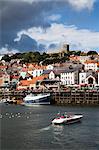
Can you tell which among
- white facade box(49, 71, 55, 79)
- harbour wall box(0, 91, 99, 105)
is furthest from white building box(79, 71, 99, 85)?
harbour wall box(0, 91, 99, 105)

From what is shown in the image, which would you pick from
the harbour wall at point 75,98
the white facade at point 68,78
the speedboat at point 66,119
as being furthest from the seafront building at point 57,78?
the speedboat at point 66,119

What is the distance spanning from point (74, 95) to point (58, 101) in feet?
8.66

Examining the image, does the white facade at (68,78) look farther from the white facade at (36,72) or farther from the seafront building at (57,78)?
the white facade at (36,72)

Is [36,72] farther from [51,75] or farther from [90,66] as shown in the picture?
[90,66]

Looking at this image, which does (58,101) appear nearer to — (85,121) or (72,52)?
(85,121)

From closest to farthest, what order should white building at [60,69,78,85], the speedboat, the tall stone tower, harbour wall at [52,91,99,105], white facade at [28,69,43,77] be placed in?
the speedboat
harbour wall at [52,91,99,105]
white building at [60,69,78,85]
white facade at [28,69,43,77]
the tall stone tower

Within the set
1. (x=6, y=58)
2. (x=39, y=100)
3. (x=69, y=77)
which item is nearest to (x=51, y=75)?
(x=69, y=77)

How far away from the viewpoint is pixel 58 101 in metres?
62.7

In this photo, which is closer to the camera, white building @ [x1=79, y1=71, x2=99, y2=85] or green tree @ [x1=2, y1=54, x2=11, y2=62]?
white building @ [x1=79, y1=71, x2=99, y2=85]

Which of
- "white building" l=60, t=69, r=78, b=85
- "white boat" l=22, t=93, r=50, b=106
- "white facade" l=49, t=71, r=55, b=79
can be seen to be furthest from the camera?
"white facade" l=49, t=71, r=55, b=79

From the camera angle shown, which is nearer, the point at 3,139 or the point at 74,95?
the point at 3,139

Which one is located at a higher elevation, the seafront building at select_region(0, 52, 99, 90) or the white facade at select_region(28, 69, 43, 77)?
the white facade at select_region(28, 69, 43, 77)

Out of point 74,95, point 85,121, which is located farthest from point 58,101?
point 85,121

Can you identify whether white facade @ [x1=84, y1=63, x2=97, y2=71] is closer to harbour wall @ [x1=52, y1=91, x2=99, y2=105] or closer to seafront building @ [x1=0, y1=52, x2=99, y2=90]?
seafront building @ [x1=0, y1=52, x2=99, y2=90]
